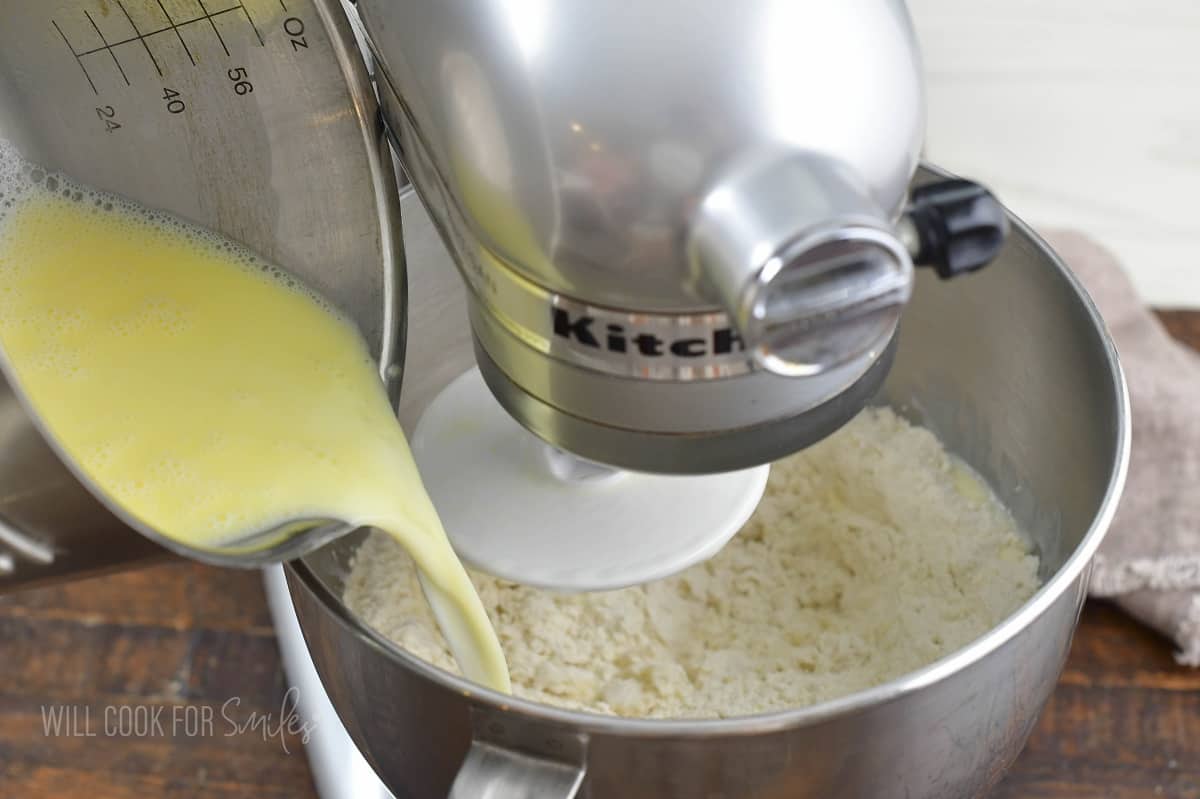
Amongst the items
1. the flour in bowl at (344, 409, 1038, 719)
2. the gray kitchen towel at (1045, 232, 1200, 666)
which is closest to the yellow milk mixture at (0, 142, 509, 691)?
the flour in bowl at (344, 409, 1038, 719)

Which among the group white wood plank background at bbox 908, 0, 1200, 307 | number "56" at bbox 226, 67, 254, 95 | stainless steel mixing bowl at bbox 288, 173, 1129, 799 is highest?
number "56" at bbox 226, 67, 254, 95

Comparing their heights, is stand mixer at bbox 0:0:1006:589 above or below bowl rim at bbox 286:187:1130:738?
above

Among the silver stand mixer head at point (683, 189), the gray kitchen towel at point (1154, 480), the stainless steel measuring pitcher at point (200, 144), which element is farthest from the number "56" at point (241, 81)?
the gray kitchen towel at point (1154, 480)

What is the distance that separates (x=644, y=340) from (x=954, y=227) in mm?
105

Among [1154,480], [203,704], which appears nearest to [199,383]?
[203,704]

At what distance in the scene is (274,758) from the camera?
0.74m

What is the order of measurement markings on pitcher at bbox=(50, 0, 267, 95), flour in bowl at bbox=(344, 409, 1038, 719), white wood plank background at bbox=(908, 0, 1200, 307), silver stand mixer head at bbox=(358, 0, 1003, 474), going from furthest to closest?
white wood plank background at bbox=(908, 0, 1200, 307) → flour in bowl at bbox=(344, 409, 1038, 719) → measurement markings on pitcher at bbox=(50, 0, 267, 95) → silver stand mixer head at bbox=(358, 0, 1003, 474)

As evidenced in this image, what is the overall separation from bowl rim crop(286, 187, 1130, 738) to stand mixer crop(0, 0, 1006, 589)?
6 cm

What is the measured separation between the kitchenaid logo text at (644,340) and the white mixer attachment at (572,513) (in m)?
0.16

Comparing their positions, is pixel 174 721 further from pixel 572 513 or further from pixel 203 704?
pixel 572 513

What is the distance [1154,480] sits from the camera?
32.6 inches

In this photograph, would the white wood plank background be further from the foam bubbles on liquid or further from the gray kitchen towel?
the foam bubbles on liquid

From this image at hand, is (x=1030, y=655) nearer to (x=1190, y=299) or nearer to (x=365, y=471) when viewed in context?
(x=365, y=471)

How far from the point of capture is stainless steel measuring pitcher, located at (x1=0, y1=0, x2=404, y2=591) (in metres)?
0.56
